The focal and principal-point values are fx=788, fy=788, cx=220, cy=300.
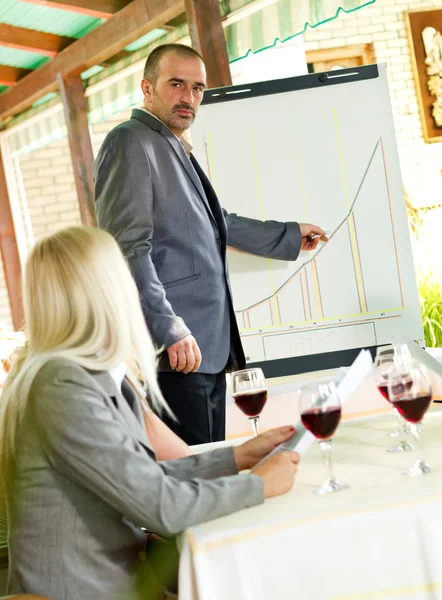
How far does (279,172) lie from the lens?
9.24ft

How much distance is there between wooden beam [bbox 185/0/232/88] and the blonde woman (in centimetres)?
294

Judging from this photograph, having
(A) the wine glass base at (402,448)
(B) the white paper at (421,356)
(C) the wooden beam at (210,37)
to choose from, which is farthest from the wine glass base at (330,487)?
(C) the wooden beam at (210,37)

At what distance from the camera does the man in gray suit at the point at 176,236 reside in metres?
2.24

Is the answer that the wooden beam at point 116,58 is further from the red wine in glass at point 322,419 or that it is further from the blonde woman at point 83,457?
the red wine in glass at point 322,419

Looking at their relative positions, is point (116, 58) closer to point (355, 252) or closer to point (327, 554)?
point (355, 252)

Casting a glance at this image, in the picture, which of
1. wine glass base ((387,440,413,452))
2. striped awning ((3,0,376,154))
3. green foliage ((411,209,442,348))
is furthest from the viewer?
green foliage ((411,209,442,348))

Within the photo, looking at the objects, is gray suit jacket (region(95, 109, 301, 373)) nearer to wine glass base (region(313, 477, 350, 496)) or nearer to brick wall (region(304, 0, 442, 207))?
wine glass base (region(313, 477, 350, 496))

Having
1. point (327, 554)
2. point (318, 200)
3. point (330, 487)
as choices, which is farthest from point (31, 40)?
point (327, 554)

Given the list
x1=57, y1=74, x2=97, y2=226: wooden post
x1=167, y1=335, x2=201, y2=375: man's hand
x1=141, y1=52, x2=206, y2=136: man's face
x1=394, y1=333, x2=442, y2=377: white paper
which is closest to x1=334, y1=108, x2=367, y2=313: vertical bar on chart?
x1=141, y1=52, x2=206, y2=136: man's face

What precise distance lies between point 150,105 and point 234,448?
56.3 inches

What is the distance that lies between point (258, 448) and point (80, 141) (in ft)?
15.6

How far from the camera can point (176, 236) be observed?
237cm

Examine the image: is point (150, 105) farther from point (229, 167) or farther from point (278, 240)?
point (278, 240)

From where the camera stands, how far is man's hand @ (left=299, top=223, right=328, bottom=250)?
2695 mm
